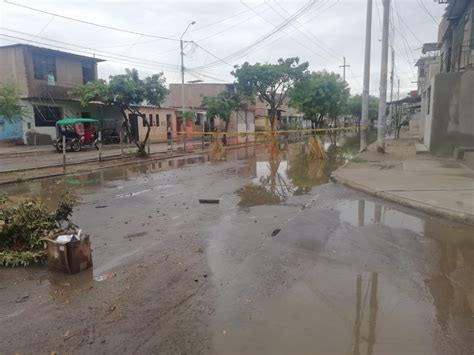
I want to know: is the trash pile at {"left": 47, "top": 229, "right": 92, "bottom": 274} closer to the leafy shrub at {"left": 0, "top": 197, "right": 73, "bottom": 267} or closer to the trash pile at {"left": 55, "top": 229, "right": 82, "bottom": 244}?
the trash pile at {"left": 55, "top": 229, "right": 82, "bottom": 244}

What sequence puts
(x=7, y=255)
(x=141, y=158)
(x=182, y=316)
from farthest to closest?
(x=141, y=158), (x=7, y=255), (x=182, y=316)

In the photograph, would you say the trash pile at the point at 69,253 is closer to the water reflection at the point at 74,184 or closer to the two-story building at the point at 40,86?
the water reflection at the point at 74,184

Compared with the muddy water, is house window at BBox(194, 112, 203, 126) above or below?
above

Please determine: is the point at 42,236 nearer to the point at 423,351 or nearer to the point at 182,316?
the point at 182,316

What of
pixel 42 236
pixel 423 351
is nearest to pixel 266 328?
pixel 423 351

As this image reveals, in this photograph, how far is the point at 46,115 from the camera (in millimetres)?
30250

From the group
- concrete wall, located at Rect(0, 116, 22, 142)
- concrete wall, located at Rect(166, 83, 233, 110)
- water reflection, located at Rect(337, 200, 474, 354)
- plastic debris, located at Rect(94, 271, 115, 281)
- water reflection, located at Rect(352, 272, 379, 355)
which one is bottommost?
water reflection, located at Rect(337, 200, 474, 354)

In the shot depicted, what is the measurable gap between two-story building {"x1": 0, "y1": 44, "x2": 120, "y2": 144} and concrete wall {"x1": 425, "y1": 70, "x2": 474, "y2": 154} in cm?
2597

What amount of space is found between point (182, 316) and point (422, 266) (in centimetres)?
335

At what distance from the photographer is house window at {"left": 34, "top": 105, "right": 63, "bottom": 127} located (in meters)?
29.6

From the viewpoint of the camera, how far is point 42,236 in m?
5.74

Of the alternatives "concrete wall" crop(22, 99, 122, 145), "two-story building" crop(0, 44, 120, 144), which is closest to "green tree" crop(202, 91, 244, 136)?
"concrete wall" crop(22, 99, 122, 145)

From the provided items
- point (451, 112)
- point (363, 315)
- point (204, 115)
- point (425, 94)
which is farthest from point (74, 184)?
point (204, 115)

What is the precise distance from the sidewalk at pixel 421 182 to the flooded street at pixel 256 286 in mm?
469
